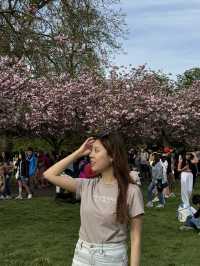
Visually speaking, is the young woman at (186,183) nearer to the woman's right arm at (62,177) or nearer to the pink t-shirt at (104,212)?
the woman's right arm at (62,177)

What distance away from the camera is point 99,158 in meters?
3.75

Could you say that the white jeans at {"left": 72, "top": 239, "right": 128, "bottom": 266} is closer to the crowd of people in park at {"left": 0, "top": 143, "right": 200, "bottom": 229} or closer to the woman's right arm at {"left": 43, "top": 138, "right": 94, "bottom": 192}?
the woman's right arm at {"left": 43, "top": 138, "right": 94, "bottom": 192}

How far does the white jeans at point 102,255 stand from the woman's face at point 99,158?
0.49 m

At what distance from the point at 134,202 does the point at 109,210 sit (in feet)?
0.58

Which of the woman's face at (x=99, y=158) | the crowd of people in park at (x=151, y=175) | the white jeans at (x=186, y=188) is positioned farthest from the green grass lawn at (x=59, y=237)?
the woman's face at (x=99, y=158)

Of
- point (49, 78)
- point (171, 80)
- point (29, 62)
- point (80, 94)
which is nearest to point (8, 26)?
point (29, 62)

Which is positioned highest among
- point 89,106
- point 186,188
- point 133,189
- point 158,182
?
point 89,106

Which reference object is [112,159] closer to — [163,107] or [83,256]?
[83,256]

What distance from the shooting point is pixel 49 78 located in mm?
25641

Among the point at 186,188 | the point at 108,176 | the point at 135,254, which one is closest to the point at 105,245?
the point at 135,254

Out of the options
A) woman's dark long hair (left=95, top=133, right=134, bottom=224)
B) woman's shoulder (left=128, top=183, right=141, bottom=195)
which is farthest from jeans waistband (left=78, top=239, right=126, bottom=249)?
woman's shoulder (left=128, top=183, right=141, bottom=195)

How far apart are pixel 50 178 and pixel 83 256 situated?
1.92 feet

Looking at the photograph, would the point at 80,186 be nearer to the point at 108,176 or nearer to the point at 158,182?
the point at 108,176

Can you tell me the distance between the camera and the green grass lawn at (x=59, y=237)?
31.1ft
